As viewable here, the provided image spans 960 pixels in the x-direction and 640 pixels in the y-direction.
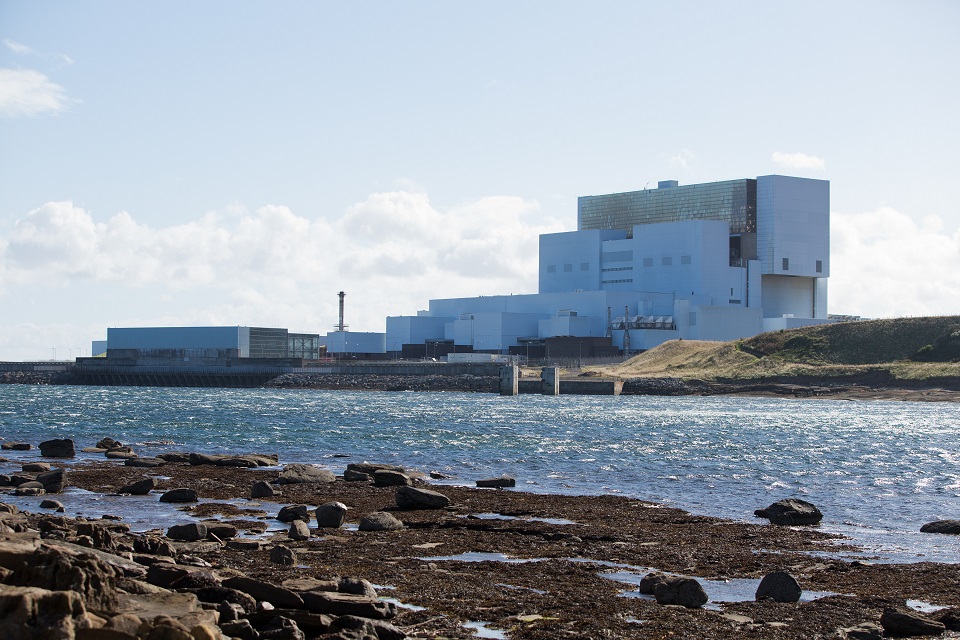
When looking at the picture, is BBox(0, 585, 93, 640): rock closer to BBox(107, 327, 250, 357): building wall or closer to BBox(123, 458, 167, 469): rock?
BBox(123, 458, 167, 469): rock

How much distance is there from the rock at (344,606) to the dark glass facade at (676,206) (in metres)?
135

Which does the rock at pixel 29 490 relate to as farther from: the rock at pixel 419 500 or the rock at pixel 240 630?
the rock at pixel 240 630

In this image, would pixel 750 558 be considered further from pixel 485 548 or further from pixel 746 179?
pixel 746 179

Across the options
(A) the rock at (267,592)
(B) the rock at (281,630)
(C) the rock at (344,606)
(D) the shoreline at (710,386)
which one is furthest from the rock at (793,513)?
(D) the shoreline at (710,386)

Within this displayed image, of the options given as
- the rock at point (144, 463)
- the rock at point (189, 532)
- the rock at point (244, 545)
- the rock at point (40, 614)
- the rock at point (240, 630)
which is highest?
the rock at point (40, 614)

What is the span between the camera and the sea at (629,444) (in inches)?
1144

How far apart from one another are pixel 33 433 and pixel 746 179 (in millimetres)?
108947

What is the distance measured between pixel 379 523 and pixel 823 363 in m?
98.3

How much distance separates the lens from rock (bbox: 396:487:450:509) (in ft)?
84.5

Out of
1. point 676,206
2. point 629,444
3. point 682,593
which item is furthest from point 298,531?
point 676,206

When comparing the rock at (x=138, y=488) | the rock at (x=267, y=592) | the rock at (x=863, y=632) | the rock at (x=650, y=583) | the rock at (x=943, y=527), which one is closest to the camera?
the rock at (x=267, y=592)

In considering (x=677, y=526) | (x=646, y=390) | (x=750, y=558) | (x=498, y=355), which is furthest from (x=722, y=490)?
(x=498, y=355)

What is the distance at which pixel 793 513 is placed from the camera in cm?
2448

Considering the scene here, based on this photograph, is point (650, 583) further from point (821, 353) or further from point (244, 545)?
point (821, 353)
